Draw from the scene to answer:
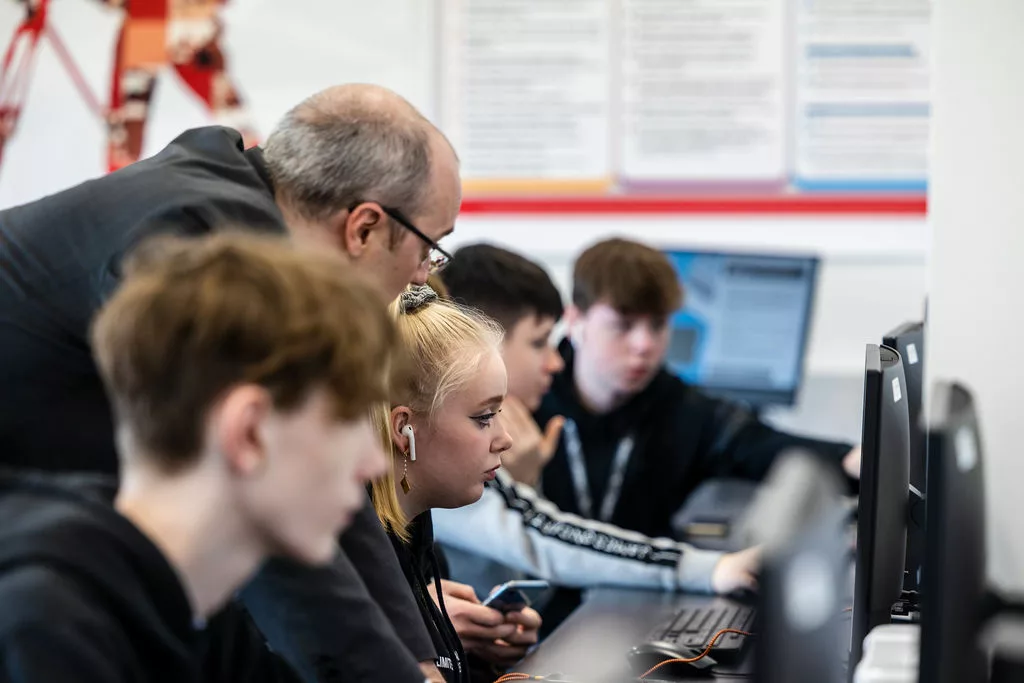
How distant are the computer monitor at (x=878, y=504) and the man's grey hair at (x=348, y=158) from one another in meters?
0.66

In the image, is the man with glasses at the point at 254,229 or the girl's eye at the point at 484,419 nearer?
the man with glasses at the point at 254,229

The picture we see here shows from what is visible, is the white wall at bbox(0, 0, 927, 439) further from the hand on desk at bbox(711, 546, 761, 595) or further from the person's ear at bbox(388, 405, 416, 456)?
the person's ear at bbox(388, 405, 416, 456)

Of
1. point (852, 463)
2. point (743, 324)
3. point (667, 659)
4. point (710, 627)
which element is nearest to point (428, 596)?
point (667, 659)

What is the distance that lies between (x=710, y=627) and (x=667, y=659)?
272mm

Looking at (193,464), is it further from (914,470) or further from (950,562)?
(914,470)

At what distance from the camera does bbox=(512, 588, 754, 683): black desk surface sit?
1.67 meters

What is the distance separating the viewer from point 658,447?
3127mm

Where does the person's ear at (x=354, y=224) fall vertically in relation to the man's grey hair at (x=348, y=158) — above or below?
below

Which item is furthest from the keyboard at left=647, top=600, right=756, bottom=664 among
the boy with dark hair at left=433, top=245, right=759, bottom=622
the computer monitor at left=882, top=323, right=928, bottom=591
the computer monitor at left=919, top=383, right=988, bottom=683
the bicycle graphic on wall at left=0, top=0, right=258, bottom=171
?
the bicycle graphic on wall at left=0, top=0, right=258, bottom=171

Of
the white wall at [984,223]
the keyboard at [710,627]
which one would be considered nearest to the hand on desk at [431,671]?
the keyboard at [710,627]

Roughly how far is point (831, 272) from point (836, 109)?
0.51 metres

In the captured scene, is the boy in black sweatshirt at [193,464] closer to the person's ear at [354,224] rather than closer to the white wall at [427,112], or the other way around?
the person's ear at [354,224]

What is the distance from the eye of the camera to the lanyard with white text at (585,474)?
10.0ft

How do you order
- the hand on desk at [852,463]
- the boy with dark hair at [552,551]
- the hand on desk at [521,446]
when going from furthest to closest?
the hand on desk at [852,463] < the hand on desk at [521,446] < the boy with dark hair at [552,551]
